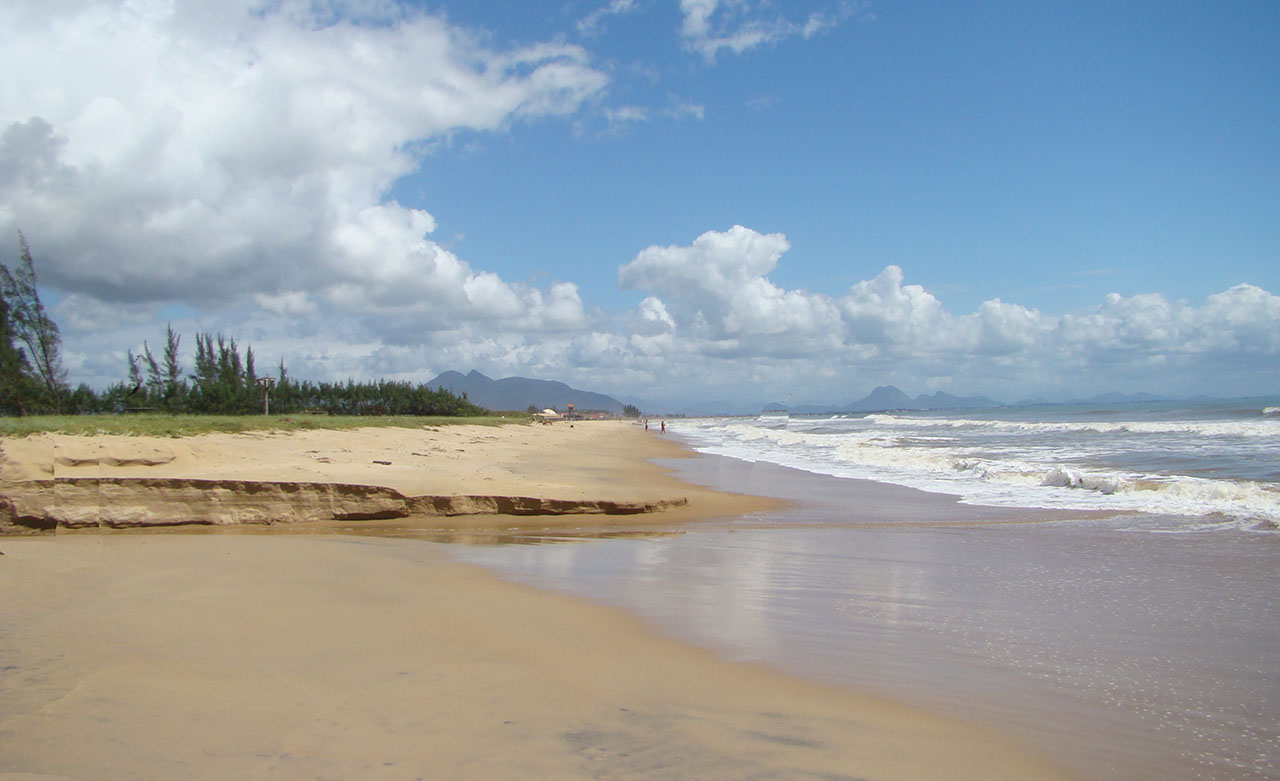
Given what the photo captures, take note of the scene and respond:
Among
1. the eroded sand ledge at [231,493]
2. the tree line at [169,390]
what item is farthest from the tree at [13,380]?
the eroded sand ledge at [231,493]

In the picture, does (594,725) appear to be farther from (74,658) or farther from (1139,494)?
(1139,494)

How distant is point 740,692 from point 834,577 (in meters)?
3.48

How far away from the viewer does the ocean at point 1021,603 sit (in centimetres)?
373

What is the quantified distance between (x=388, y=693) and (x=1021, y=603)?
17.1ft

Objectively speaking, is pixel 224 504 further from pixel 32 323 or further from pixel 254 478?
pixel 32 323

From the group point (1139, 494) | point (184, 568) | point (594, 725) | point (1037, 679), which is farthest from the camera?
point (1139, 494)

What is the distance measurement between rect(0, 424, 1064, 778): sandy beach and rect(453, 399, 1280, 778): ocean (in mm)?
520

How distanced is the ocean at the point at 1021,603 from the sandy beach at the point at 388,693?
1.71 feet

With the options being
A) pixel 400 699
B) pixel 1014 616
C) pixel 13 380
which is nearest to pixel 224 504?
pixel 400 699

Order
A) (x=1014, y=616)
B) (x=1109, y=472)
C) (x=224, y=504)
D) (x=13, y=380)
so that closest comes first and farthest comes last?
(x=1014, y=616)
(x=224, y=504)
(x=1109, y=472)
(x=13, y=380)

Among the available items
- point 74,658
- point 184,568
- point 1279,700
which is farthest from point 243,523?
point 1279,700

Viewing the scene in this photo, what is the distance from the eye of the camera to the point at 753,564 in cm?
774

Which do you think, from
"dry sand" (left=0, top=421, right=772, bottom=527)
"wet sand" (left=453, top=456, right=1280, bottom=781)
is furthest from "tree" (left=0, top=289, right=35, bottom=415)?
"wet sand" (left=453, top=456, right=1280, bottom=781)

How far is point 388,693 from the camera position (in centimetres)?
362
